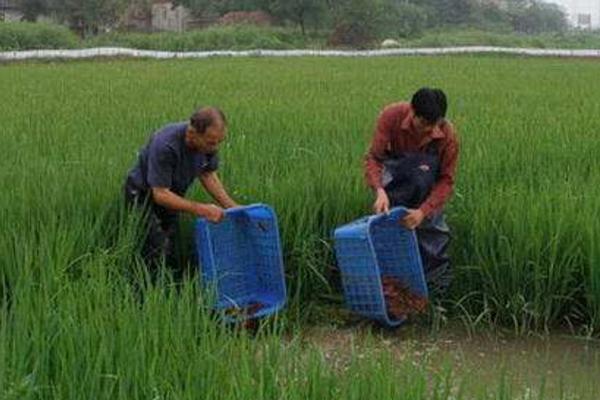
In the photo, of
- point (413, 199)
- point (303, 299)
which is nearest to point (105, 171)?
point (303, 299)

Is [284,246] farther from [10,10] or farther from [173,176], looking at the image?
[10,10]

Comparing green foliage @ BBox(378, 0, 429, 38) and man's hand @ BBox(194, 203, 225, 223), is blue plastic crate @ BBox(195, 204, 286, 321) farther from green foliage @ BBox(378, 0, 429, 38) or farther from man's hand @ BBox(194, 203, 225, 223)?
green foliage @ BBox(378, 0, 429, 38)

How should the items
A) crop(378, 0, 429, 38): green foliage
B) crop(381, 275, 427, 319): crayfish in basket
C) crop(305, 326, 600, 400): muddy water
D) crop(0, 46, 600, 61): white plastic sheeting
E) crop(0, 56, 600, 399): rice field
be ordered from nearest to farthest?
1. crop(0, 56, 600, 399): rice field
2. crop(305, 326, 600, 400): muddy water
3. crop(381, 275, 427, 319): crayfish in basket
4. crop(0, 46, 600, 61): white plastic sheeting
5. crop(378, 0, 429, 38): green foliage

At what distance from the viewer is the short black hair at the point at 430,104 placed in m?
3.36

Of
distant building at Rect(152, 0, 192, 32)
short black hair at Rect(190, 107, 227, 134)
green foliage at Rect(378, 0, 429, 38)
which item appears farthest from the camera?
distant building at Rect(152, 0, 192, 32)

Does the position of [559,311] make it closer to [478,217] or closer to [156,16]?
[478,217]

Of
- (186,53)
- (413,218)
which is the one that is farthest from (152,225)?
(186,53)

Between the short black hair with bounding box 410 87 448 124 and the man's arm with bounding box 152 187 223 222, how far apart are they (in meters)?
0.83

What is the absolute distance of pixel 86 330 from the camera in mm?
2203

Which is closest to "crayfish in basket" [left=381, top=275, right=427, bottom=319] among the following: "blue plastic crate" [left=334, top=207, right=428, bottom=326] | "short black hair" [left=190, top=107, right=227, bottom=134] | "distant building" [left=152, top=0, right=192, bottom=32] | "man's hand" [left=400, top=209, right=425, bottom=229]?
"blue plastic crate" [left=334, top=207, right=428, bottom=326]

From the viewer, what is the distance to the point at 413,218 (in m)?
3.46

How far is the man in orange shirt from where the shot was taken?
361 cm

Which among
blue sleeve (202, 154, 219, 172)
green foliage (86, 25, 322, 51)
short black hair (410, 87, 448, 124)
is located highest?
green foliage (86, 25, 322, 51)

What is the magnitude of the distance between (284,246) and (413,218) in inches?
24.8
